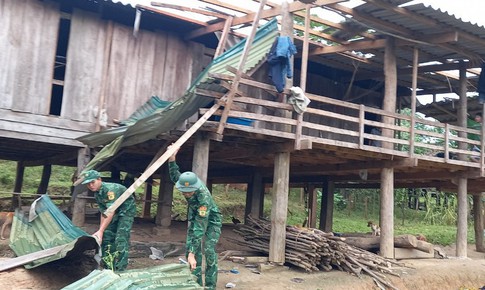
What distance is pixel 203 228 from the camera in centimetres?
675

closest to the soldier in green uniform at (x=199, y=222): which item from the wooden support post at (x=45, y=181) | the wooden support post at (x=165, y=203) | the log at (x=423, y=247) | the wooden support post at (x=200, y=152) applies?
the wooden support post at (x=200, y=152)

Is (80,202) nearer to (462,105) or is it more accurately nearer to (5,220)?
(5,220)

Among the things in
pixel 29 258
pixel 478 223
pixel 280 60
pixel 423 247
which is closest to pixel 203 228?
pixel 29 258

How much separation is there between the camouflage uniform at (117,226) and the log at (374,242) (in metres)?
6.03

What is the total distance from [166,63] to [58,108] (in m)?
4.04

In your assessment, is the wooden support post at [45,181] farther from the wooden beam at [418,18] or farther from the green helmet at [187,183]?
the wooden beam at [418,18]

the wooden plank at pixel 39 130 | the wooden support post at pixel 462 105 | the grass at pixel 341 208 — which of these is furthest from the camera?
the grass at pixel 341 208

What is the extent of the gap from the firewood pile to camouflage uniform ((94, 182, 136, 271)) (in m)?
3.74

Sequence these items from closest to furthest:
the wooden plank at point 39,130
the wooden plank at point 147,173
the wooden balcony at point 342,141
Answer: the wooden plank at point 147,173 < the wooden balcony at point 342,141 < the wooden plank at point 39,130

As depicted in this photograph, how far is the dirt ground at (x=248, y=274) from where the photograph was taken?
21.4ft

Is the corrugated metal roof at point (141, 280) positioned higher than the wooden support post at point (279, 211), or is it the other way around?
the wooden support post at point (279, 211)

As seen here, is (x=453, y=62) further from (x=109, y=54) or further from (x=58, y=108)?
(x=58, y=108)

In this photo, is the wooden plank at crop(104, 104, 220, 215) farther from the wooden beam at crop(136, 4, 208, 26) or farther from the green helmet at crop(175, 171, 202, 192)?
the wooden beam at crop(136, 4, 208, 26)

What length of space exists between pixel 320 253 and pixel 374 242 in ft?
9.15
